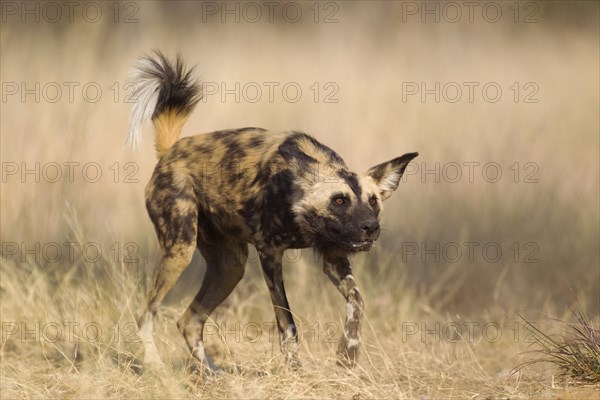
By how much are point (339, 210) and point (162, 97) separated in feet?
4.75

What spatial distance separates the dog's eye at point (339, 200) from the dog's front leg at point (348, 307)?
32cm

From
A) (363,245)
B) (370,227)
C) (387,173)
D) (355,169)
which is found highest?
(387,173)

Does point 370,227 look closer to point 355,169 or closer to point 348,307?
point 348,307

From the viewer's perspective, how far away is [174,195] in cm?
568

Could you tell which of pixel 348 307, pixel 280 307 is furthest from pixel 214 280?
pixel 348 307

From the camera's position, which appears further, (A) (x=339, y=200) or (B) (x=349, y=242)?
(A) (x=339, y=200)

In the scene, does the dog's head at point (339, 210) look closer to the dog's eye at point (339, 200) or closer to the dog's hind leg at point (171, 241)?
the dog's eye at point (339, 200)

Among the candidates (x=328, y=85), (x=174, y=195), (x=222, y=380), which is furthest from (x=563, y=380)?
(x=328, y=85)

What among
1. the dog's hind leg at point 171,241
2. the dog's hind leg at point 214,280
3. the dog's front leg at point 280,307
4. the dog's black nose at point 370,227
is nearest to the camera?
the dog's black nose at point 370,227

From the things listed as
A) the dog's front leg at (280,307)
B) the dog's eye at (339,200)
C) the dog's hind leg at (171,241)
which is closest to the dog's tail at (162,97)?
the dog's hind leg at (171,241)

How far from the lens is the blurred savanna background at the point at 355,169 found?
18.0 ft

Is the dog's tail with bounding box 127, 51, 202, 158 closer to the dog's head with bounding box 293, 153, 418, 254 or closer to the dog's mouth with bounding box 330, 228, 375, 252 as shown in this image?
the dog's head with bounding box 293, 153, 418, 254

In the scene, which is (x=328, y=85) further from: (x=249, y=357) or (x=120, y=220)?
(x=249, y=357)

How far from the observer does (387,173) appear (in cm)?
562
